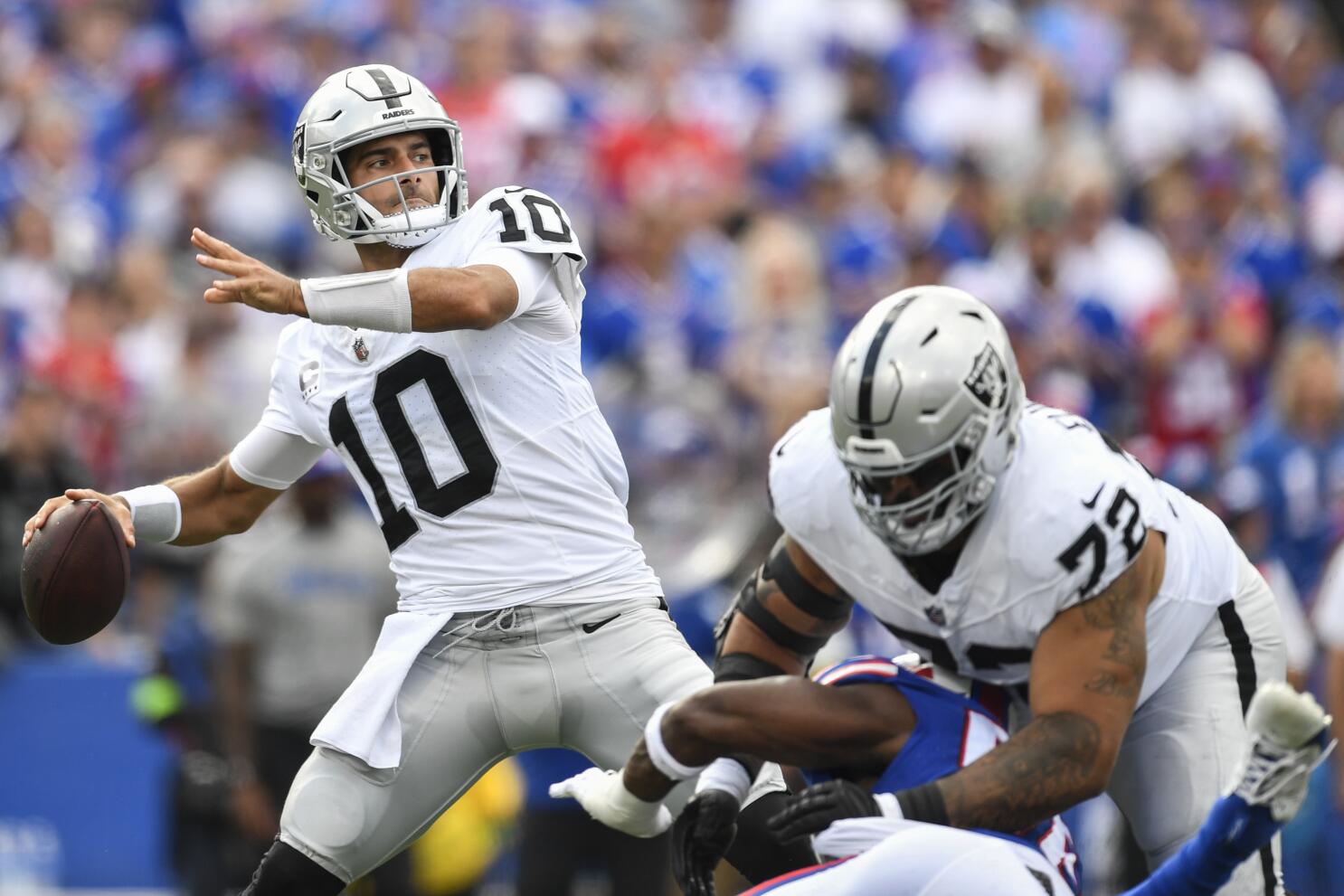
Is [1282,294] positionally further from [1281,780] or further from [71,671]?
[1281,780]

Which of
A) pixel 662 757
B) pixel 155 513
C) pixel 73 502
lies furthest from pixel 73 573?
pixel 662 757

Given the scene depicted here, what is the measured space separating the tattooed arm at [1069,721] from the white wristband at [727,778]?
1.83ft

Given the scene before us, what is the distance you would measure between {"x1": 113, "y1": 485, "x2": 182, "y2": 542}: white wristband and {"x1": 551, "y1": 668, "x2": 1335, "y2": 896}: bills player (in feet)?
4.65

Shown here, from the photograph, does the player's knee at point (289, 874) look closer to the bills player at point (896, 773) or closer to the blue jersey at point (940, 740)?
the bills player at point (896, 773)

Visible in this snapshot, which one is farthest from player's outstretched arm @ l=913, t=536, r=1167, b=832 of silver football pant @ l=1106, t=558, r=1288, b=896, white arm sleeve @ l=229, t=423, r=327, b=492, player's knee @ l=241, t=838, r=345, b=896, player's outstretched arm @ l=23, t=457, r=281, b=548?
player's outstretched arm @ l=23, t=457, r=281, b=548

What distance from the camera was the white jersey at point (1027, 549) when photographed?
12.2 feet

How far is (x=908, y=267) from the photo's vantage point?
9.48 metres

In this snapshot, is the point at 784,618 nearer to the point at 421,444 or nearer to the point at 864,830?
the point at 864,830

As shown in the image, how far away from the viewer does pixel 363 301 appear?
4.20 metres

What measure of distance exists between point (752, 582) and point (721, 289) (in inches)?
223

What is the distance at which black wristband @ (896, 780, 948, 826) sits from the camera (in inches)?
137

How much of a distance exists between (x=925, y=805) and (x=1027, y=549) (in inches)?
20.3

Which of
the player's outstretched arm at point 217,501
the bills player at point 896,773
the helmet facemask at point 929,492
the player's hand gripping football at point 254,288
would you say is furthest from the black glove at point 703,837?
the player's outstretched arm at point 217,501

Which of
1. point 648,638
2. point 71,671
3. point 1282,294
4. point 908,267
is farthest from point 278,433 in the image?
point 1282,294
